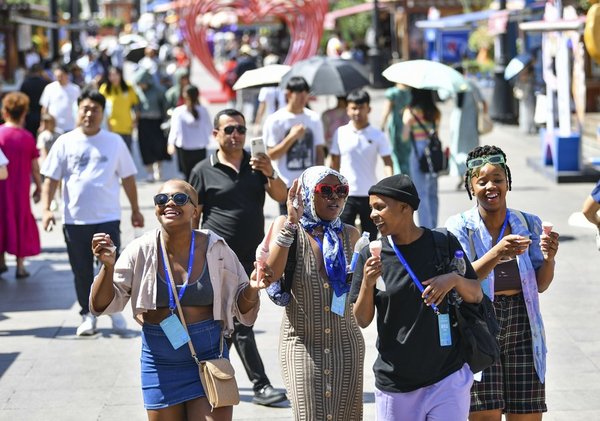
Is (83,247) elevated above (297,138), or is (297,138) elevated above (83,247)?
(297,138)

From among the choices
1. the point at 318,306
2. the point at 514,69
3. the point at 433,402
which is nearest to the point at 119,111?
the point at 514,69

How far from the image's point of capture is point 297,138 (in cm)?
1005

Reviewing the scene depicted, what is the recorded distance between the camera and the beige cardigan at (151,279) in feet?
17.6

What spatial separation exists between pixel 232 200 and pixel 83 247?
2042mm

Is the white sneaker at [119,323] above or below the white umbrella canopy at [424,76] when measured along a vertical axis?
below

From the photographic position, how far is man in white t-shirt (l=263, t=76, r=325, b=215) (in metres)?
10.2

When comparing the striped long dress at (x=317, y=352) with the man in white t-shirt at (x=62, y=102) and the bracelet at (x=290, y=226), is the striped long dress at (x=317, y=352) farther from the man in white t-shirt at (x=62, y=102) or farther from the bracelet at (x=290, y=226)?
the man in white t-shirt at (x=62, y=102)

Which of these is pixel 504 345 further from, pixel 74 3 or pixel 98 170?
pixel 74 3

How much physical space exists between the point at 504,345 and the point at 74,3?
34.0 metres

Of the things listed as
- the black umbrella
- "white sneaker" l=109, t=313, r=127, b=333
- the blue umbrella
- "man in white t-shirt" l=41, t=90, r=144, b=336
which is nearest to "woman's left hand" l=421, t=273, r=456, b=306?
"man in white t-shirt" l=41, t=90, r=144, b=336

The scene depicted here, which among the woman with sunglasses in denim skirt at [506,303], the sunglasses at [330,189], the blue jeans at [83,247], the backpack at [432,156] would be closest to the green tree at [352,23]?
the backpack at [432,156]

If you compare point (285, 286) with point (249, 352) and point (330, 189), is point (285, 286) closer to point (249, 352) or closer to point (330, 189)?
point (330, 189)

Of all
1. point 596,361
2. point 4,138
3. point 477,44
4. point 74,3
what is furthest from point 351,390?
point 74,3

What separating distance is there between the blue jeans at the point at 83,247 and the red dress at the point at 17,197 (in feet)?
8.30
